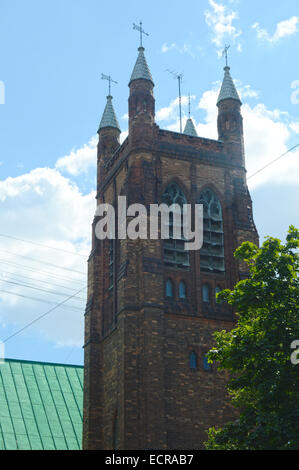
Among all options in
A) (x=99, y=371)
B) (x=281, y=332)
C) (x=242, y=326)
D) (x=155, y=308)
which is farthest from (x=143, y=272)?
(x=281, y=332)

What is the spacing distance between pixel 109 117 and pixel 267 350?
23.8m

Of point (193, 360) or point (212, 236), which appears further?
point (212, 236)

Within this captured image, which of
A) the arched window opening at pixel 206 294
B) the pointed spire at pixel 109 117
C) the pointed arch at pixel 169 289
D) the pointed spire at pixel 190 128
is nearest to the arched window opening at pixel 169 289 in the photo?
the pointed arch at pixel 169 289

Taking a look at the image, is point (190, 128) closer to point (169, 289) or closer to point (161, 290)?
point (169, 289)

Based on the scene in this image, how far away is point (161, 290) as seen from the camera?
33000mm

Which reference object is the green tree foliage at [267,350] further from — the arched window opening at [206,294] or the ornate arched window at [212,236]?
the ornate arched window at [212,236]

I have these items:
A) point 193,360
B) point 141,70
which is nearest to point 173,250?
point 193,360

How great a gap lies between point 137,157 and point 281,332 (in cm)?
1596

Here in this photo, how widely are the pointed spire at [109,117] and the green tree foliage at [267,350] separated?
64.8ft

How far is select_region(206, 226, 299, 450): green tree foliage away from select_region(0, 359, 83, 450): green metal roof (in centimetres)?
1529

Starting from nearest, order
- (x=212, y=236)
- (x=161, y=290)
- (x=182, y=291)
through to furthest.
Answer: (x=161, y=290)
(x=182, y=291)
(x=212, y=236)

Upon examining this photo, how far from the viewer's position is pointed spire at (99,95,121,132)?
42.2 m

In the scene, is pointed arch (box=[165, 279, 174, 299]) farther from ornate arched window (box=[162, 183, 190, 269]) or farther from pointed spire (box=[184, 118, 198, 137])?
pointed spire (box=[184, 118, 198, 137])

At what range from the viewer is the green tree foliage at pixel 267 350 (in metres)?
21.0
